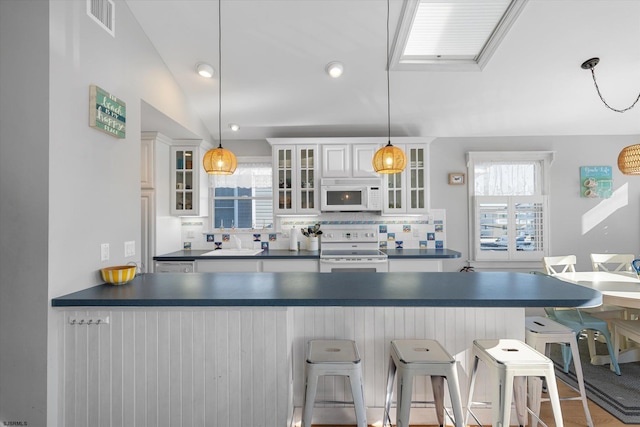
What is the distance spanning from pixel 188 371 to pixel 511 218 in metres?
4.13

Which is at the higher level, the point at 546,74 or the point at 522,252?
the point at 546,74

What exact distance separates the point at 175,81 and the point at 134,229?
163 centimetres

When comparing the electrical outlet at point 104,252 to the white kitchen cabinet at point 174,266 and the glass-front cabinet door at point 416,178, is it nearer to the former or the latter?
the white kitchen cabinet at point 174,266

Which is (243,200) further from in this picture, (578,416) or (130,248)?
(578,416)

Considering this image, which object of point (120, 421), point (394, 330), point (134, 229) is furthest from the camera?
point (134, 229)

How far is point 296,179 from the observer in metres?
4.20

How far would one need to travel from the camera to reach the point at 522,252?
4.41 meters

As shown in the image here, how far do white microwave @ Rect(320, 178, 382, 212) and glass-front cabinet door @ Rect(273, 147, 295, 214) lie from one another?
1.28 ft

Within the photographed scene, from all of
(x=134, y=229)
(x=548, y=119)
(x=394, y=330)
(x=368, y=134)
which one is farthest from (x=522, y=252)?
(x=134, y=229)

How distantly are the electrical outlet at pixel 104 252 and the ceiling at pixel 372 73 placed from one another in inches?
51.6

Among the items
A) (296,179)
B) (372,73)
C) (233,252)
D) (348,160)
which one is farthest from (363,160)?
(233,252)

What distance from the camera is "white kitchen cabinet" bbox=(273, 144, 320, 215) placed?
13.8ft

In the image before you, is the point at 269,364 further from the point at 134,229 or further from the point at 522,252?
the point at 522,252

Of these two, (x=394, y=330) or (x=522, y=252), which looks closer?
(x=394, y=330)
